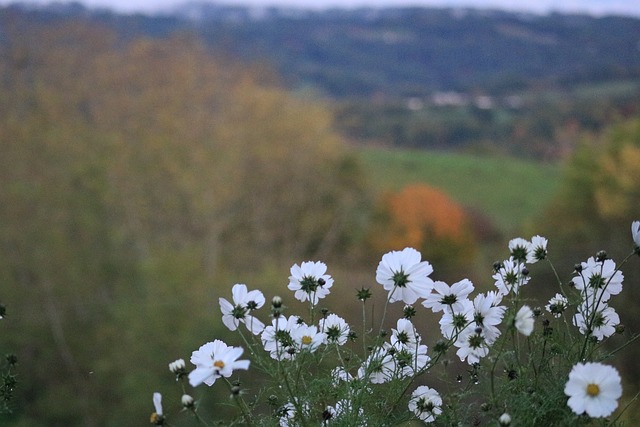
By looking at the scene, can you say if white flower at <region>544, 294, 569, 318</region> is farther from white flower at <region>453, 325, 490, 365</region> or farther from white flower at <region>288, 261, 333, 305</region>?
white flower at <region>288, 261, 333, 305</region>

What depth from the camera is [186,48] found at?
88.4ft

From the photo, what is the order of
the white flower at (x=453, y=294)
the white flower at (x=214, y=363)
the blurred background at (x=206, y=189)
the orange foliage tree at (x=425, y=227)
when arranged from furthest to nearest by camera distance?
the orange foliage tree at (x=425, y=227) < the blurred background at (x=206, y=189) < the white flower at (x=453, y=294) < the white flower at (x=214, y=363)

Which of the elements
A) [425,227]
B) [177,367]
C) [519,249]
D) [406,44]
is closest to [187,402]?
[177,367]

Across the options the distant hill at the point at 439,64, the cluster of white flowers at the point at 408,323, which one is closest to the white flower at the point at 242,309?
the cluster of white flowers at the point at 408,323

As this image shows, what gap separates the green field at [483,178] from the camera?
1391 inches

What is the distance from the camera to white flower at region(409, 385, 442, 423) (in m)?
1.17

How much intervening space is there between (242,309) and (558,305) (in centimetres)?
59

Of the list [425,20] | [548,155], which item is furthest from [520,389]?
[425,20]

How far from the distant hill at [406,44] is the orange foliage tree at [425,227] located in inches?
300

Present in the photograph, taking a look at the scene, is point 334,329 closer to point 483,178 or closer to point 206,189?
point 206,189

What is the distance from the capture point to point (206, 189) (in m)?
21.8

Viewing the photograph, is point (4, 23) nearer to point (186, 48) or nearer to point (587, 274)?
point (186, 48)

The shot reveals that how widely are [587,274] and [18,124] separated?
2125 cm

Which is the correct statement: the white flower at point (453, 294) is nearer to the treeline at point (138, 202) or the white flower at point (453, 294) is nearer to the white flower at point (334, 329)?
the white flower at point (334, 329)
